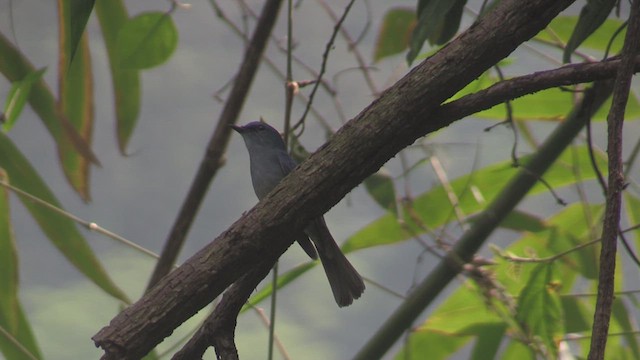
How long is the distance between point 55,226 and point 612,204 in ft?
3.55

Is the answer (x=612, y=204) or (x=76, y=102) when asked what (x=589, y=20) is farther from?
(x=76, y=102)

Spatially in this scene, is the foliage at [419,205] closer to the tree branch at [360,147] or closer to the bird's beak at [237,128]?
the bird's beak at [237,128]

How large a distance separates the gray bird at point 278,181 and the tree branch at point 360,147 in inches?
8.5

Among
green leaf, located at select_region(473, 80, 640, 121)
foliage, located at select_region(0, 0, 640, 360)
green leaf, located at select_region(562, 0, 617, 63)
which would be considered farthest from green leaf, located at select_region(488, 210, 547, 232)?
green leaf, located at select_region(562, 0, 617, 63)

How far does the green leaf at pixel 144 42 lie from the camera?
1418 mm

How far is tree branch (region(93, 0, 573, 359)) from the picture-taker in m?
0.80

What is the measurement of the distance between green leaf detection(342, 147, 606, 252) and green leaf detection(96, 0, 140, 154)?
42 cm

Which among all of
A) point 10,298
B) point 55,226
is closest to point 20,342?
point 10,298

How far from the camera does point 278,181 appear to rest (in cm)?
140

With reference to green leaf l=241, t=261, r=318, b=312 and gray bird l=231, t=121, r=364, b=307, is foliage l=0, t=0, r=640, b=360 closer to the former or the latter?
green leaf l=241, t=261, r=318, b=312

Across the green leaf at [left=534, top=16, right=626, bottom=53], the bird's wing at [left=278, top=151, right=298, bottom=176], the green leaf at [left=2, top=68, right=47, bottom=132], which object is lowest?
the green leaf at [left=534, top=16, right=626, bottom=53]

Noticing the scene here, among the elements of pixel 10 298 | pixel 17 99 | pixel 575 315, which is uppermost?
pixel 17 99

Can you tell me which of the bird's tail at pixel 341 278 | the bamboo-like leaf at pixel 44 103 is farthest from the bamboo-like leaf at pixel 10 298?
the bird's tail at pixel 341 278

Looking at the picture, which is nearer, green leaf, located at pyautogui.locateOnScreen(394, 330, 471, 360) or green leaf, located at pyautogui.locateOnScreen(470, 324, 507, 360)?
green leaf, located at pyautogui.locateOnScreen(470, 324, 507, 360)
